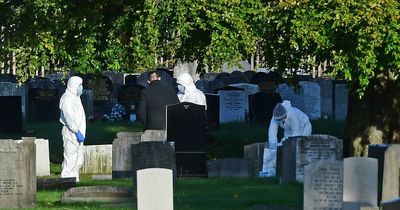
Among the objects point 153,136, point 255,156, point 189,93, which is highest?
point 189,93

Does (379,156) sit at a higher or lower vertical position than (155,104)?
lower

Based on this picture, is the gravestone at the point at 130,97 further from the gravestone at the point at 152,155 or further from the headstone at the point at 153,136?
the gravestone at the point at 152,155

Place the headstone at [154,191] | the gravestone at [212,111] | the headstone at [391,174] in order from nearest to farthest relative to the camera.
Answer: the headstone at [154,191] < the headstone at [391,174] < the gravestone at [212,111]

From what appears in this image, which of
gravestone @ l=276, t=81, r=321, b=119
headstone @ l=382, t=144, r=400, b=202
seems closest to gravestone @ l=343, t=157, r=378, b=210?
headstone @ l=382, t=144, r=400, b=202

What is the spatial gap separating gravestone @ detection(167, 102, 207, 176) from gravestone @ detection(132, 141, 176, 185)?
2.95 meters

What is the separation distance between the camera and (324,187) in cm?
1520

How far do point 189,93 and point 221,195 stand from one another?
862 centimetres

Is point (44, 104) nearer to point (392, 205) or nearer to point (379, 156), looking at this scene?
point (379, 156)

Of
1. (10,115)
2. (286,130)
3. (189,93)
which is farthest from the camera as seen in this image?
(10,115)

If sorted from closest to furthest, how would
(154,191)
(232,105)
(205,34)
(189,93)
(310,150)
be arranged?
1. (154,191)
2. (310,150)
3. (205,34)
4. (189,93)
5. (232,105)

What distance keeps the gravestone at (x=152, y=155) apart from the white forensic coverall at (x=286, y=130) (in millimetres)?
3189

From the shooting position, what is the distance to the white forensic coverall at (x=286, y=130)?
22406 millimetres

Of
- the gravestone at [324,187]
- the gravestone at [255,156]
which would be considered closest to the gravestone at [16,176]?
the gravestone at [324,187]

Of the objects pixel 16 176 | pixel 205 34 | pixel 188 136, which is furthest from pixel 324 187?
pixel 205 34
